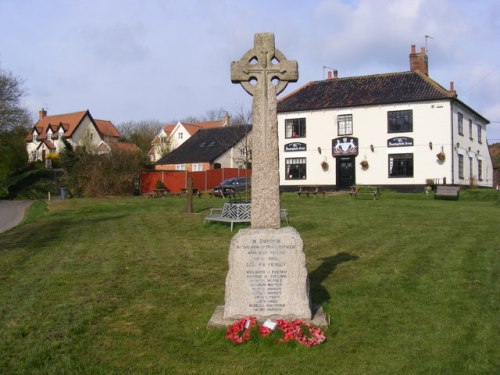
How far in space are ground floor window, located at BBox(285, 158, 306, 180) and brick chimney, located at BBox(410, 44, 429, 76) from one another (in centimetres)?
1018

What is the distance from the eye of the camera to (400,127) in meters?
34.6

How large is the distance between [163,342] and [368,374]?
7.20ft

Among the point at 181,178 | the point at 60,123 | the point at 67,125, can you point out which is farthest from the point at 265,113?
the point at 67,125

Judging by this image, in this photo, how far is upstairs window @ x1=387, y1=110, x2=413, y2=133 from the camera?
34281 mm

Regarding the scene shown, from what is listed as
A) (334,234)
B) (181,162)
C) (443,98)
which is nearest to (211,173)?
(181,162)

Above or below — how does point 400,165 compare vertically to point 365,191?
above

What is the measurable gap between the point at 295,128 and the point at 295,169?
2.95m

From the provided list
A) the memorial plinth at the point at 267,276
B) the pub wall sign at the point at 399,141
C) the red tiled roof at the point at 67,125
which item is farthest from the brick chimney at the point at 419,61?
the red tiled roof at the point at 67,125

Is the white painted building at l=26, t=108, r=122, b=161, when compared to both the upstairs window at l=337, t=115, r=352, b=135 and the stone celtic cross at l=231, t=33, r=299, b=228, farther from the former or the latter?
the stone celtic cross at l=231, t=33, r=299, b=228

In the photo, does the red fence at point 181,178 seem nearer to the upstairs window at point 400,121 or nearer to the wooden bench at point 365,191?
the wooden bench at point 365,191

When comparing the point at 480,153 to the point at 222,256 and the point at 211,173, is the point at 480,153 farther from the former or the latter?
the point at 222,256

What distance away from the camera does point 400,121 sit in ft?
113

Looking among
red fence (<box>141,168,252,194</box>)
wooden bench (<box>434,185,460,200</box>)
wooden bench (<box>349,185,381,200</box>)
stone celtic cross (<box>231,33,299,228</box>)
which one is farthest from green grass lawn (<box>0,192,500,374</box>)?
red fence (<box>141,168,252,194</box>)

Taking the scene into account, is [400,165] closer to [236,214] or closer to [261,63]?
[236,214]
